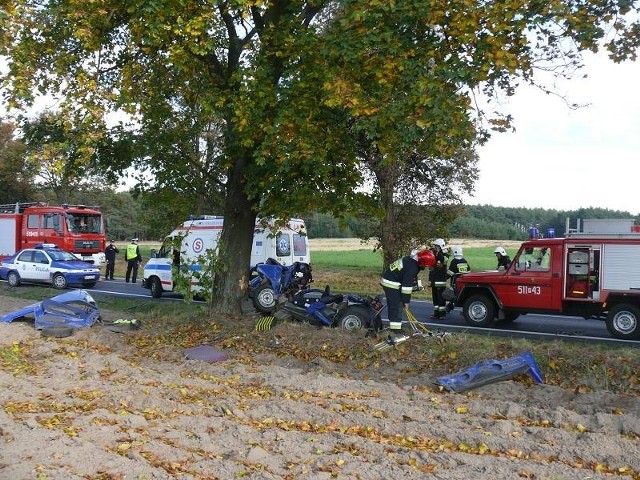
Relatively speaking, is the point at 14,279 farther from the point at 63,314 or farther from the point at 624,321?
the point at 624,321

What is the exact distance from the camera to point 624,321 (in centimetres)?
1365

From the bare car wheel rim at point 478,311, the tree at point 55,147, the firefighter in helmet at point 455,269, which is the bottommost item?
the bare car wheel rim at point 478,311

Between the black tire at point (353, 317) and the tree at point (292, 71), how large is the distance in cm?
197

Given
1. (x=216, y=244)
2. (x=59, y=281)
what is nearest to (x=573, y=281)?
(x=216, y=244)

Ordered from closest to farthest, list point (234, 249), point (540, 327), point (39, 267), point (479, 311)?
point (234, 249), point (479, 311), point (540, 327), point (39, 267)

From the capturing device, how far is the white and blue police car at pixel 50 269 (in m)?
24.5

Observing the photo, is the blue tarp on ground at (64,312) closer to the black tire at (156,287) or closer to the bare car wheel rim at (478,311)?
the black tire at (156,287)

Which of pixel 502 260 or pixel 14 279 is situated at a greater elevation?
pixel 502 260

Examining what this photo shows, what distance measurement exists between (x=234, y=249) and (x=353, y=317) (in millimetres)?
2805

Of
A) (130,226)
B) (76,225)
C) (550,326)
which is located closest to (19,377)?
(550,326)

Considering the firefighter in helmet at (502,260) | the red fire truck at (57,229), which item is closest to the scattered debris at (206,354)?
the firefighter in helmet at (502,260)

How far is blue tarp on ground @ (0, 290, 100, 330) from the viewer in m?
13.0

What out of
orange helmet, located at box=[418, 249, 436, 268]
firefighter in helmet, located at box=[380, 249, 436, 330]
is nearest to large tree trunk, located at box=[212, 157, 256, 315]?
firefighter in helmet, located at box=[380, 249, 436, 330]

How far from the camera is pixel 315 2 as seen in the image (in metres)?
11.4
